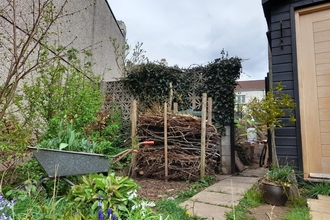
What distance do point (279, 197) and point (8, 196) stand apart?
274 cm

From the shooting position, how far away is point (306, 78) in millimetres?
2963

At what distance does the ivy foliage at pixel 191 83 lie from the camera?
486 cm

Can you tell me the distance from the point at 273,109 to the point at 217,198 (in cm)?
134

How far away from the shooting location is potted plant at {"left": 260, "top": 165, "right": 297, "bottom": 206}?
243 cm

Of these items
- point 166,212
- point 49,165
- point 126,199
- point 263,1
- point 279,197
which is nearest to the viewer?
point 126,199

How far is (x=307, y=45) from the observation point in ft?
9.86

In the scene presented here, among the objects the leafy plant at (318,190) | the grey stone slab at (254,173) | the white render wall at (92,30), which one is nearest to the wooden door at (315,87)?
the leafy plant at (318,190)

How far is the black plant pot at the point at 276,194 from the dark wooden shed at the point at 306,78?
2.09 ft

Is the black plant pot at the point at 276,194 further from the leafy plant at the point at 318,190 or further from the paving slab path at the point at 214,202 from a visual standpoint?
the leafy plant at the point at 318,190

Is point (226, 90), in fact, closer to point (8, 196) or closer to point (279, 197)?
point (279, 197)

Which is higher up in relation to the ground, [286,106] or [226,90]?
[226,90]

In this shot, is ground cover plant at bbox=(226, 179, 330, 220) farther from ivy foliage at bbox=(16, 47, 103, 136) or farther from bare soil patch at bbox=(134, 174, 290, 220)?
ivy foliage at bbox=(16, 47, 103, 136)

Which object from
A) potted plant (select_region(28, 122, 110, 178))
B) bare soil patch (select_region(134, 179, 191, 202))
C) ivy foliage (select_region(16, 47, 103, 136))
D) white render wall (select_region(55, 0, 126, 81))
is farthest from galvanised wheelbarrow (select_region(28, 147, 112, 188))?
white render wall (select_region(55, 0, 126, 81))

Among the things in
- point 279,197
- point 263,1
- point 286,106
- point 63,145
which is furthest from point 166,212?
point 263,1
